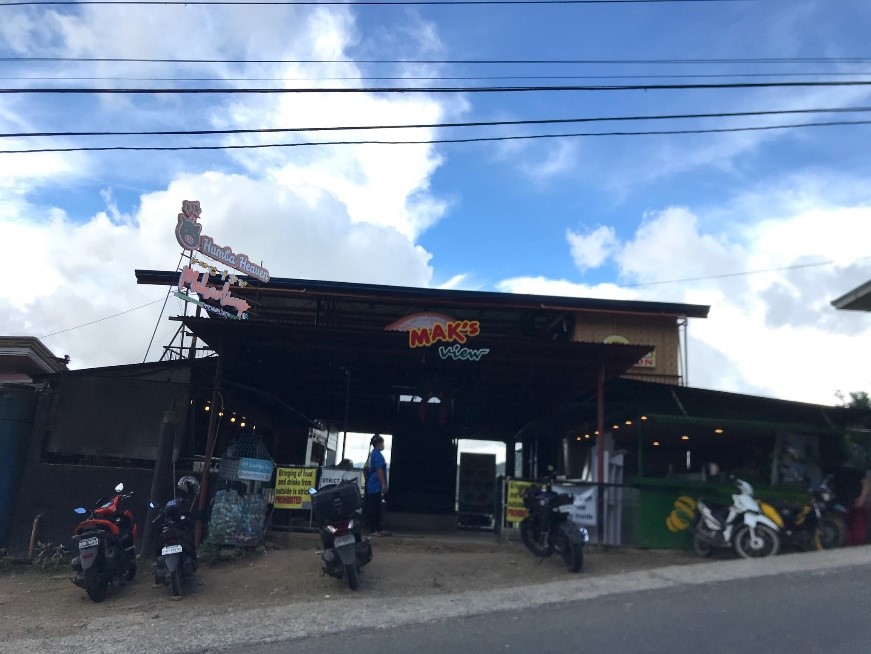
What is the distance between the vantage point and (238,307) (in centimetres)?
1383

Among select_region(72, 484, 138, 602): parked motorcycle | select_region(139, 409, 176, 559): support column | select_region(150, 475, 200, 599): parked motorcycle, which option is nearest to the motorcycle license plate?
select_region(150, 475, 200, 599): parked motorcycle

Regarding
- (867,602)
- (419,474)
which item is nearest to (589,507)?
(867,602)

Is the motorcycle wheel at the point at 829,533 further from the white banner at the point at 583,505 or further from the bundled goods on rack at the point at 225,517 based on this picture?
the bundled goods on rack at the point at 225,517

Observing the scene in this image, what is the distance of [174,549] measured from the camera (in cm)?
889

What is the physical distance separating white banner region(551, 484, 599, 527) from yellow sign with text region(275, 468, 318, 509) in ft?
12.9

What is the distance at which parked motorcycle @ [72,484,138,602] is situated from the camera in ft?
28.4

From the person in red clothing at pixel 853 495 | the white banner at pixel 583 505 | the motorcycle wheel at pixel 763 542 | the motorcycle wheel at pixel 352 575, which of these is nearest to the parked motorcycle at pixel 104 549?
the motorcycle wheel at pixel 352 575

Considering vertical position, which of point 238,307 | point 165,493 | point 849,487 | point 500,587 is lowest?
point 500,587

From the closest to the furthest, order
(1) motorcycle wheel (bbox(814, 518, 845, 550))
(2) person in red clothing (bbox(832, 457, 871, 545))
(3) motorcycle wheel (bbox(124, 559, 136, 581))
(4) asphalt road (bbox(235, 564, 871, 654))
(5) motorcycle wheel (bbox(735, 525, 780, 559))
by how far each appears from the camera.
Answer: (4) asphalt road (bbox(235, 564, 871, 654)) < (3) motorcycle wheel (bbox(124, 559, 136, 581)) < (5) motorcycle wheel (bbox(735, 525, 780, 559)) < (1) motorcycle wheel (bbox(814, 518, 845, 550)) < (2) person in red clothing (bbox(832, 457, 871, 545))

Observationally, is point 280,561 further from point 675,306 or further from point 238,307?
point 675,306

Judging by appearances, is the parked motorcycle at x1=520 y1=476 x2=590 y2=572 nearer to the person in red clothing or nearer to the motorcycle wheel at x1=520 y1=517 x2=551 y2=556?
the motorcycle wheel at x1=520 y1=517 x2=551 y2=556

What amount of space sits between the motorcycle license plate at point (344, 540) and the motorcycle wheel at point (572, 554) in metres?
2.96

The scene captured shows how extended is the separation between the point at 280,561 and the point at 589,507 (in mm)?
4708

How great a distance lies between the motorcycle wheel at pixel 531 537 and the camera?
1050cm
